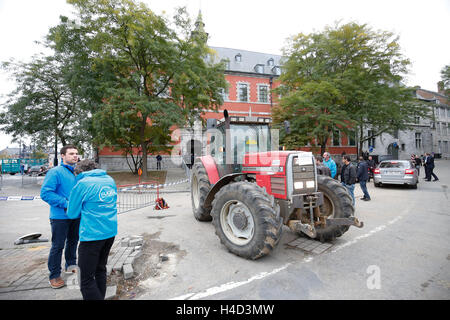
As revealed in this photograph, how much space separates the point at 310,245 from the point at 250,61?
3379cm

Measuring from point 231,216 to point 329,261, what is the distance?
1.78 meters

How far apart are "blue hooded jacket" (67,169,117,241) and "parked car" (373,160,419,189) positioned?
13.5m

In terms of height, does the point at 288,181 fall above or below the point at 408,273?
above

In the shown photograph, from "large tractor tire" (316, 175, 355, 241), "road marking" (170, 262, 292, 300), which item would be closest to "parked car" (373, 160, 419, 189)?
"large tractor tire" (316, 175, 355, 241)

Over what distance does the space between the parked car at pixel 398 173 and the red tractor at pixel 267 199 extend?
9.61 metres

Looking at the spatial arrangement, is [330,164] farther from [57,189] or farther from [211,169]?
[57,189]

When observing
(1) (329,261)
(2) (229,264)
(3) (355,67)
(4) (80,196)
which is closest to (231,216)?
(2) (229,264)

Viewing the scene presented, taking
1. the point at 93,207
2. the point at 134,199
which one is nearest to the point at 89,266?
the point at 93,207

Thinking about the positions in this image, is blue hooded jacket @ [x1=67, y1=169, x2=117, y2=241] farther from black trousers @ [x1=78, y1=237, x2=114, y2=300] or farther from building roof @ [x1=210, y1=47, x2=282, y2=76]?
building roof @ [x1=210, y1=47, x2=282, y2=76]

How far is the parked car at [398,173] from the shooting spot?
1095cm

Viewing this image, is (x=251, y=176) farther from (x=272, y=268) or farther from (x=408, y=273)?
(x=408, y=273)

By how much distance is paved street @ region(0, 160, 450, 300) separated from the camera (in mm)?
2664

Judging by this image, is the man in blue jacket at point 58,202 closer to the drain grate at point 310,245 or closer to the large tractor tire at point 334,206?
the drain grate at point 310,245

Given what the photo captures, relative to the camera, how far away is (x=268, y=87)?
30.1 metres
